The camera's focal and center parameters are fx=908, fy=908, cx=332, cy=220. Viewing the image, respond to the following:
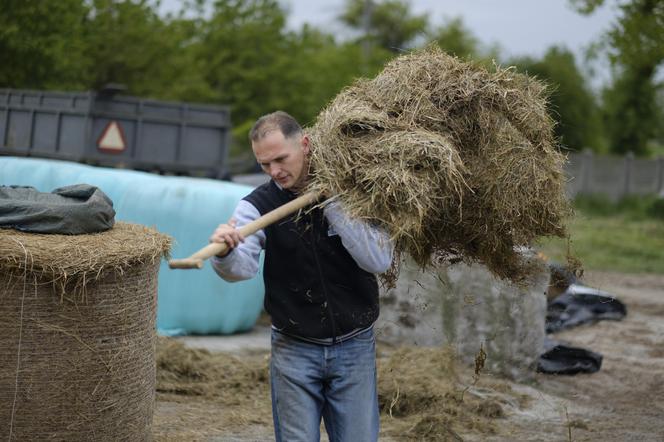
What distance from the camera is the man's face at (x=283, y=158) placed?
3887 mm

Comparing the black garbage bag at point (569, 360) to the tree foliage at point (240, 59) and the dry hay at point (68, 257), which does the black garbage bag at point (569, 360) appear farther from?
the dry hay at point (68, 257)

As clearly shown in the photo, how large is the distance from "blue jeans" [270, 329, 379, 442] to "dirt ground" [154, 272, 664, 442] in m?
2.00

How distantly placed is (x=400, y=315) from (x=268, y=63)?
1839cm

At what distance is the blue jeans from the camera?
3.98 metres

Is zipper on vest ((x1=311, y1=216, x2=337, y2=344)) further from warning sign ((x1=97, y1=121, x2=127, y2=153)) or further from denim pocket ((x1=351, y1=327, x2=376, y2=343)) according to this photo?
warning sign ((x1=97, y1=121, x2=127, y2=153))

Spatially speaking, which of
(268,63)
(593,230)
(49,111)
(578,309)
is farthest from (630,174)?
(49,111)

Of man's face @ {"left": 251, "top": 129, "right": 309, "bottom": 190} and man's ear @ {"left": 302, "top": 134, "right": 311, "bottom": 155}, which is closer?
man's face @ {"left": 251, "top": 129, "right": 309, "bottom": 190}

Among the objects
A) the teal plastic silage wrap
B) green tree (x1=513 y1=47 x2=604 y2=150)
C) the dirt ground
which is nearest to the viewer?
the dirt ground

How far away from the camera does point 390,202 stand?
3854mm

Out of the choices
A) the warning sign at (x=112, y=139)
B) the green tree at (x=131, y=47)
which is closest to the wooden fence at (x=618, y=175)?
the green tree at (x=131, y=47)

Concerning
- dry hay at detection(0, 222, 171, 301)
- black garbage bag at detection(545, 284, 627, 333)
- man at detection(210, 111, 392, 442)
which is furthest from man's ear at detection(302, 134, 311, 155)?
black garbage bag at detection(545, 284, 627, 333)

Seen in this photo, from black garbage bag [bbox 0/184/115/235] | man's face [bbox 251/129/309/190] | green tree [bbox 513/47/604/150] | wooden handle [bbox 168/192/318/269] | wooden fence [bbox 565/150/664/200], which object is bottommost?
black garbage bag [bbox 0/184/115/235]

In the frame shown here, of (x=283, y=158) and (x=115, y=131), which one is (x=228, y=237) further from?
(x=115, y=131)

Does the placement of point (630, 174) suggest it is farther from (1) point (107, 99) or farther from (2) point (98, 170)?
(2) point (98, 170)
